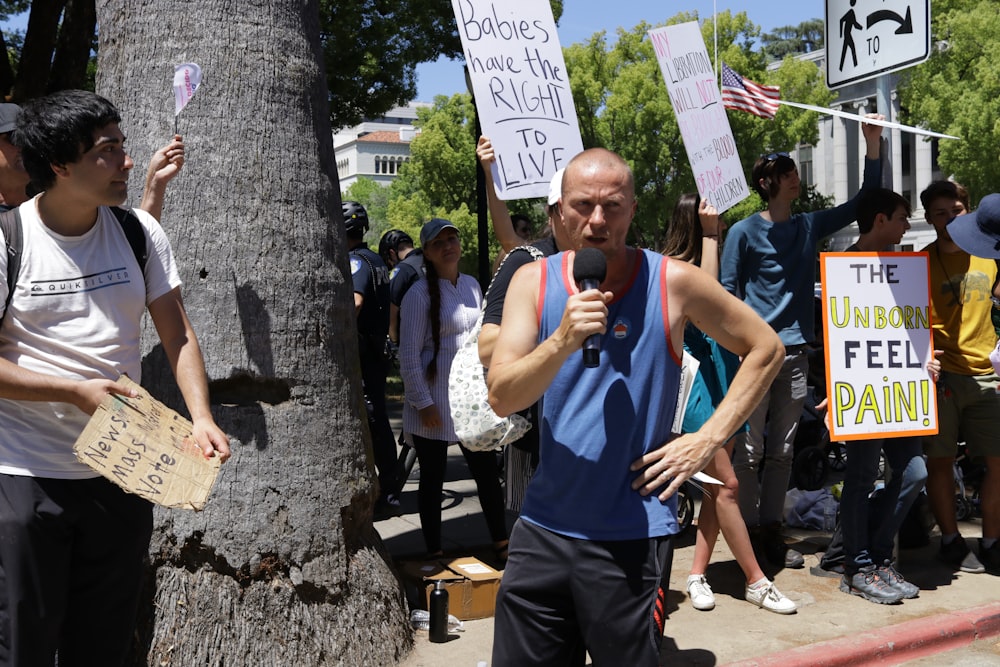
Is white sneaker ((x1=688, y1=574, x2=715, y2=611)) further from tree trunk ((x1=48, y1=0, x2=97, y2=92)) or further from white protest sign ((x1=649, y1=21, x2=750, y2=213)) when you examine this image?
tree trunk ((x1=48, y1=0, x2=97, y2=92))

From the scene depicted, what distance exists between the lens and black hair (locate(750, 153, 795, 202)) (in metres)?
5.76

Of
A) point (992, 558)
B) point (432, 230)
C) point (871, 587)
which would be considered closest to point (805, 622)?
point (871, 587)

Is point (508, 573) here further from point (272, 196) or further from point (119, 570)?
point (272, 196)

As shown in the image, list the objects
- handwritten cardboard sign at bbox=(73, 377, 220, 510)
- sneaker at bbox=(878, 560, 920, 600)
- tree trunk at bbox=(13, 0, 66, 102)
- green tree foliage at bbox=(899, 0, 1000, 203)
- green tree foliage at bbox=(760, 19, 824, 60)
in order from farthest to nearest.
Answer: green tree foliage at bbox=(760, 19, 824, 60), green tree foliage at bbox=(899, 0, 1000, 203), tree trunk at bbox=(13, 0, 66, 102), sneaker at bbox=(878, 560, 920, 600), handwritten cardboard sign at bbox=(73, 377, 220, 510)

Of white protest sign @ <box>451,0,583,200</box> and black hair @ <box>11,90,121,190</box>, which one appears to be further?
white protest sign @ <box>451,0,583,200</box>

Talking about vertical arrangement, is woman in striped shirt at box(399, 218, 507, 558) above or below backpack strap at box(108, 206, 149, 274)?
below

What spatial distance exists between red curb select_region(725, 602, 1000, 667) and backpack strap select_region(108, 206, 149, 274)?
3.07 m

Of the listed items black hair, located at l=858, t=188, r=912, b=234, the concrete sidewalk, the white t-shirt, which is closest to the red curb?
the concrete sidewalk

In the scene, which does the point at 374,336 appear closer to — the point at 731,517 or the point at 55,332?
the point at 731,517

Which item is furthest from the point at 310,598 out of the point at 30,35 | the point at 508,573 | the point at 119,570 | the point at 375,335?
the point at 30,35

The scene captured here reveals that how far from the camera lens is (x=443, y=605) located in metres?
4.64

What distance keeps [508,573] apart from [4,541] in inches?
53.4

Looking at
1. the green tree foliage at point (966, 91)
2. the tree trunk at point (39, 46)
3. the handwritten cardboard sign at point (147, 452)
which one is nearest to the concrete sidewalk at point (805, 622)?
the handwritten cardboard sign at point (147, 452)

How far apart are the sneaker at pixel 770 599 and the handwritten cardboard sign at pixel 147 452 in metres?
3.33
